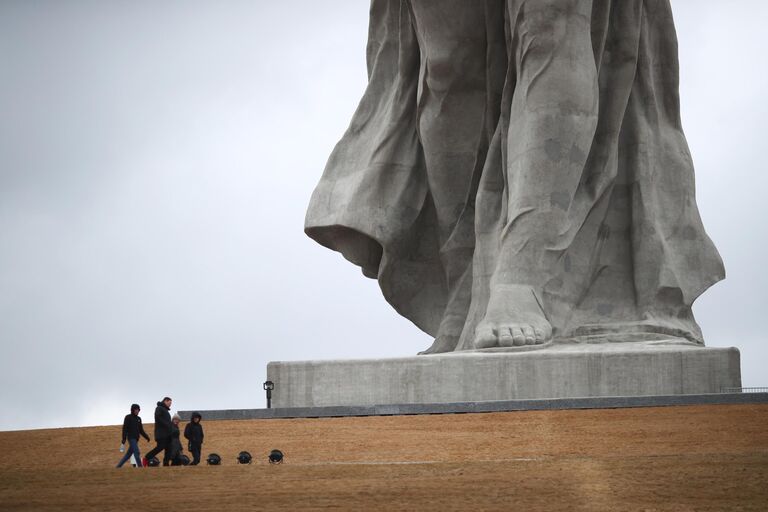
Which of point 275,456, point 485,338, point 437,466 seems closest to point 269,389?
point 485,338

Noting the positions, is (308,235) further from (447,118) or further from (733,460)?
(733,460)

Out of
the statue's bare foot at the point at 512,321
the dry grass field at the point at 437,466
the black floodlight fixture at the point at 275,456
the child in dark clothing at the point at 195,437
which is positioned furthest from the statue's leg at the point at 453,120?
the black floodlight fixture at the point at 275,456

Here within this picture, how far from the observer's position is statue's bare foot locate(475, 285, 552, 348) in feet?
34.5

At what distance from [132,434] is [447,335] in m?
3.41

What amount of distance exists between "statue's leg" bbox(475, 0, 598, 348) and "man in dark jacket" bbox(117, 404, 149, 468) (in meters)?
2.56

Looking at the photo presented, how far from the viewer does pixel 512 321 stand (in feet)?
35.0

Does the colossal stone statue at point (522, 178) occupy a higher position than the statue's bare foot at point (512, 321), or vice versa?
the colossal stone statue at point (522, 178)

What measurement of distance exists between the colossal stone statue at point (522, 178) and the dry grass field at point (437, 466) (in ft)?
5.03

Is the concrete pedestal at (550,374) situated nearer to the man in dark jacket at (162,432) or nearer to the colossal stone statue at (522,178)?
the colossal stone statue at (522,178)

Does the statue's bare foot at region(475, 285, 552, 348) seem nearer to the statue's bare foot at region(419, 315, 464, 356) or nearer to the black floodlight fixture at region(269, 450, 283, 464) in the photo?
the statue's bare foot at region(419, 315, 464, 356)

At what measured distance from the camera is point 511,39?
11.4 meters

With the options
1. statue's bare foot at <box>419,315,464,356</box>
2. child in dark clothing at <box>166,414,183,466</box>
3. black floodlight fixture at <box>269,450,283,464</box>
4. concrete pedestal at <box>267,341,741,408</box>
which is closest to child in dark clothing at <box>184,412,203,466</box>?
child in dark clothing at <box>166,414,183,466</box>

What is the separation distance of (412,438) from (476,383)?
1.42 m

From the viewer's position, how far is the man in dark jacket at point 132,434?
927cm
